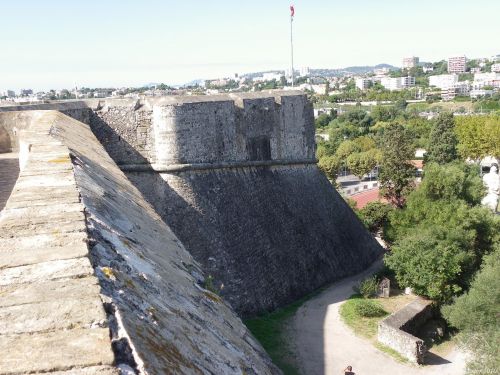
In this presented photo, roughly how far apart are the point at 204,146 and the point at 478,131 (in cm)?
2776

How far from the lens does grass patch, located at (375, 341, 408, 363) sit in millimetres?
11984

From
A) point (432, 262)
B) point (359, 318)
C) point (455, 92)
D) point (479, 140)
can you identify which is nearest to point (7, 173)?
point (359, 318)

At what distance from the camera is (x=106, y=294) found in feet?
7.85

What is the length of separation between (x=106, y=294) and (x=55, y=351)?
1.73 feet

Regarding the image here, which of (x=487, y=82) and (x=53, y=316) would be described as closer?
(x=53, y=316)

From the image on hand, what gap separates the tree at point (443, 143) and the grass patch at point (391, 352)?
22.6 m

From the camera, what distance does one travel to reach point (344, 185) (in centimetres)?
3922

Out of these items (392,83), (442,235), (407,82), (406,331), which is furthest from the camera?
(407,82)

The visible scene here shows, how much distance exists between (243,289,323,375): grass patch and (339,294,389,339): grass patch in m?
1.38

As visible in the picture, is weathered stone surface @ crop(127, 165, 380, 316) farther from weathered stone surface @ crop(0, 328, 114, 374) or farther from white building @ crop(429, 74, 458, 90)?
white building @ crop(429, 74, 458, 90)

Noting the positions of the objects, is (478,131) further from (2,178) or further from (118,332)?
(118,332)

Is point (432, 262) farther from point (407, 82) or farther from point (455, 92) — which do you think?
point (407, 82)

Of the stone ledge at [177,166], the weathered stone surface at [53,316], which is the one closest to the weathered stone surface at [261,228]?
the stone ledge at [177,166]

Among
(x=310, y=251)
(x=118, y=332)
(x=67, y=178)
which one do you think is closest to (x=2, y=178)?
(x=67, y=178)
